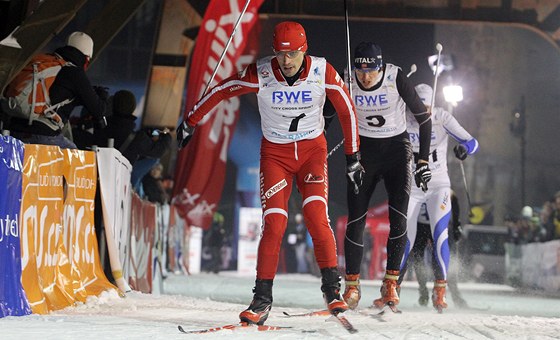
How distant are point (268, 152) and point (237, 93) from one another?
426 mm

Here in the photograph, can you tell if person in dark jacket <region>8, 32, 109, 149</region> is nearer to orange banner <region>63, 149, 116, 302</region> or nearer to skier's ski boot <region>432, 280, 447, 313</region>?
orange banner <region>63, 149, 116, 302</region>

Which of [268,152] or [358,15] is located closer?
[268,152]

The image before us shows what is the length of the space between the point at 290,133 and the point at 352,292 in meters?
1.78

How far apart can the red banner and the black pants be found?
468 centimetres

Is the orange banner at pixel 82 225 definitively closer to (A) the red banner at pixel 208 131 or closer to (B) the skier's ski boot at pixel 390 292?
(B) the skier's ski boot at pixel 390 292

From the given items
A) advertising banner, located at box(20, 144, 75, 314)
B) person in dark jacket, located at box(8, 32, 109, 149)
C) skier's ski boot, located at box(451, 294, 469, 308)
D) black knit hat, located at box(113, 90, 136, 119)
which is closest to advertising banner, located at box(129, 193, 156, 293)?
black knit hat, located at box(113, 90, 136, 119)

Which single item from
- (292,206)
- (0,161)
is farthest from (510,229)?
(0,161)

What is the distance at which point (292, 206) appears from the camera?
985 inches

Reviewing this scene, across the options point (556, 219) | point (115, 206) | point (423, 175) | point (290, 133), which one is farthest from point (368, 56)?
point (556, 219)

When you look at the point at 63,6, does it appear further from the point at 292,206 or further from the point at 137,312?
the point at 292,206

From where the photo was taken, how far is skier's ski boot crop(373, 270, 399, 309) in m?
7.45

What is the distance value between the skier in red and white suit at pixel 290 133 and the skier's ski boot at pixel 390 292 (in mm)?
1499

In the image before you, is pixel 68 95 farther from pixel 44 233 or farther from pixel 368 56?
pixel 368 56

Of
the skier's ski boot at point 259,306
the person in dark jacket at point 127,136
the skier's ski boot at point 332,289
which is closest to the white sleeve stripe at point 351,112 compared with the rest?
the skier's ski boot at point 332,289
